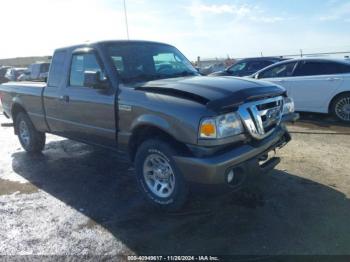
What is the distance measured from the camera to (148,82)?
14.8ft

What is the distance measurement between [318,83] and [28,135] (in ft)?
21.7

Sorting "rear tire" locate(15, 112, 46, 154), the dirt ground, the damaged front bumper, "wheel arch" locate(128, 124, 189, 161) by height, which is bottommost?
the dirt ground

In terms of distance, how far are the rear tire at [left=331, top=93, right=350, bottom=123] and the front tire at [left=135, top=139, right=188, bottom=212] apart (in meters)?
5.91

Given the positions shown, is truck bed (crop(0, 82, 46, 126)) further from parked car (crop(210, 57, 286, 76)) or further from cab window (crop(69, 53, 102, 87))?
parked car (crop(210, 57, 286, 76))

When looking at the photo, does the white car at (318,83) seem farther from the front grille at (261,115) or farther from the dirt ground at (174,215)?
the front grille at (261,115)

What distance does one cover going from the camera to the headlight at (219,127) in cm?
354

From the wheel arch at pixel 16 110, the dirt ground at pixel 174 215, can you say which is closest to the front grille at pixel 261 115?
the dirt ground at pixel 174 215

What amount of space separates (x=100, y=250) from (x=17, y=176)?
304 centimetres

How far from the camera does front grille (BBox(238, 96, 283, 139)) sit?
3760 millimetres

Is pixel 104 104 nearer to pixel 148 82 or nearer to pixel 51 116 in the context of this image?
pixel 148 82

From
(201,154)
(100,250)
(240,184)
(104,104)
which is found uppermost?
(104,104)

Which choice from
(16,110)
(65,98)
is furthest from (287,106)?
(16,110)

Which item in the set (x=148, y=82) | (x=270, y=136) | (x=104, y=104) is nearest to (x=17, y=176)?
(x=104, y=104)

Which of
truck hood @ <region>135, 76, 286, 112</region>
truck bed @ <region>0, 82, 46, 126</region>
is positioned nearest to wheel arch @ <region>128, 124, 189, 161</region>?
truck hood @ <region>135, 76, 286, 112</region>
